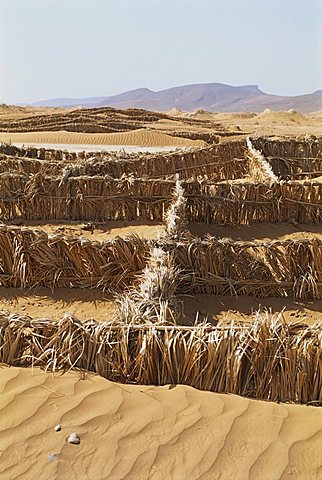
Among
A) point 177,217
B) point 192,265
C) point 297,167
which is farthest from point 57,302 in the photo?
point 297,167

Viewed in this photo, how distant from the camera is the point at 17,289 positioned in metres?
6.40

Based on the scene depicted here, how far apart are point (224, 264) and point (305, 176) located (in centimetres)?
843

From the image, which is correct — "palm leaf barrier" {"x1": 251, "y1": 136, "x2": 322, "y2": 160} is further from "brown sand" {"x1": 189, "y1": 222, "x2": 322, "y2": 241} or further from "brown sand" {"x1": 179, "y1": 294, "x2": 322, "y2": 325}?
"brown sand" {"x1": 179, "y1": 294, "x2": 322, "y2": 325}

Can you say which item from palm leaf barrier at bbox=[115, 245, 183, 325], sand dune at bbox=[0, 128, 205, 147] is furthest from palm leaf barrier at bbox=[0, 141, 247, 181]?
sand dune at bbox=[0, 128, 205, 147]

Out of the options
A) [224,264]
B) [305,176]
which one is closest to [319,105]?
[305,176]

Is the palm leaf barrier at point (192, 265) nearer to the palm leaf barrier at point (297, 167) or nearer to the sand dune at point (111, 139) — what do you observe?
the palm leaf barrier at point (297, 167)

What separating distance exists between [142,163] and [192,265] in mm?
6333

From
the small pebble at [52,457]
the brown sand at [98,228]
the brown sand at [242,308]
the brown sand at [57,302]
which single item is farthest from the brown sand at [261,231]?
the small pebble at [52,457]

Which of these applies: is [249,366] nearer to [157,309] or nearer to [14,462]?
[157,309]

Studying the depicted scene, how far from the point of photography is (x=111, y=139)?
917 inches

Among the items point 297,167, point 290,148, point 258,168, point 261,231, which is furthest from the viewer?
point 290,148

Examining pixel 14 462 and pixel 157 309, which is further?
pixel 157 309

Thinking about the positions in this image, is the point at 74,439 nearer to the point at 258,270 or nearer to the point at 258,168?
the point at 258,270

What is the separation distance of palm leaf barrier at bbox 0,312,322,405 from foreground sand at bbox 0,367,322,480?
0.09m
